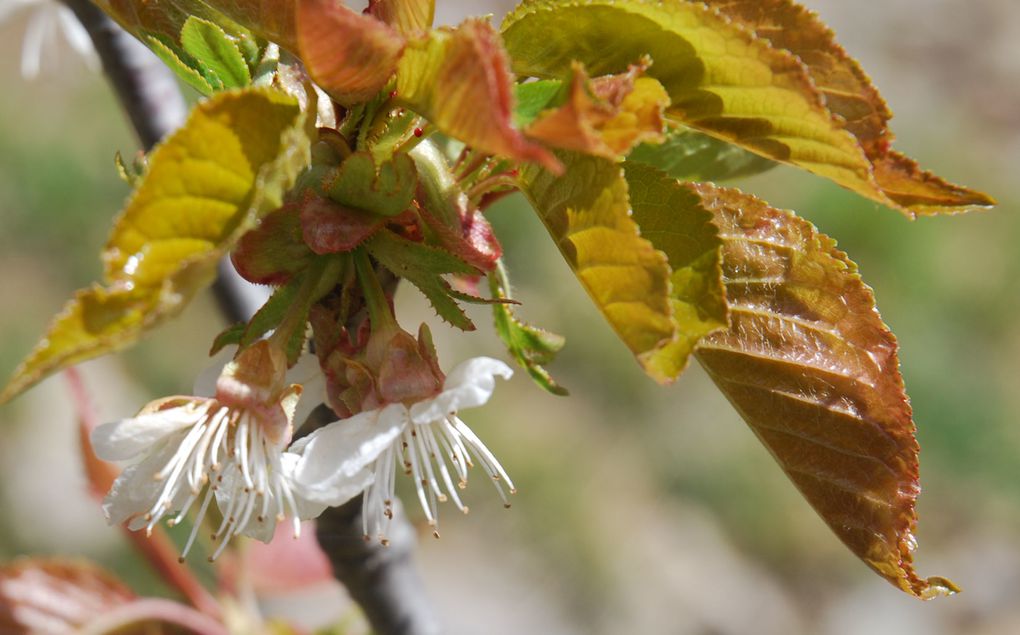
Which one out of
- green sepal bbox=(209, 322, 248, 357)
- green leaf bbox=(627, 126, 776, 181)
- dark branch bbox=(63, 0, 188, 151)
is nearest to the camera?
green sepal bbox=(209, 322, 248, 357)

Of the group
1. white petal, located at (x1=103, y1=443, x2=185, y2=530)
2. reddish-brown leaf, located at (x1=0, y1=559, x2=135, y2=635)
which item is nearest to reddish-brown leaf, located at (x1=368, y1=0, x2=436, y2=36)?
white petal, located at (x1=103, y1=443, x2=185, y2=530)

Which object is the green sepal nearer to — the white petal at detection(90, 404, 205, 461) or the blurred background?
the white petal at detection(90, 404, 205, 461)

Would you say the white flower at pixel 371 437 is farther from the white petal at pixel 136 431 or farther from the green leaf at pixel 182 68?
the green leaf at pixel 182 68

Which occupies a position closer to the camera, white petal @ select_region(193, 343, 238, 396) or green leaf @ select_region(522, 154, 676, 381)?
green leaf @ select_region(522, 154, 676, 381)

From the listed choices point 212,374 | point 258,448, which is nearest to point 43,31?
point 212,374

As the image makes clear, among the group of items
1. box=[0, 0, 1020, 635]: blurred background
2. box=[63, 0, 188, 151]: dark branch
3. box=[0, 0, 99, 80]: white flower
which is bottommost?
box=[0, 0, 1020, 635]: blurred background

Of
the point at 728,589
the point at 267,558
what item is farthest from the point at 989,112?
the point at 267,558

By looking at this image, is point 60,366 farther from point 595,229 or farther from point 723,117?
point 723,117
